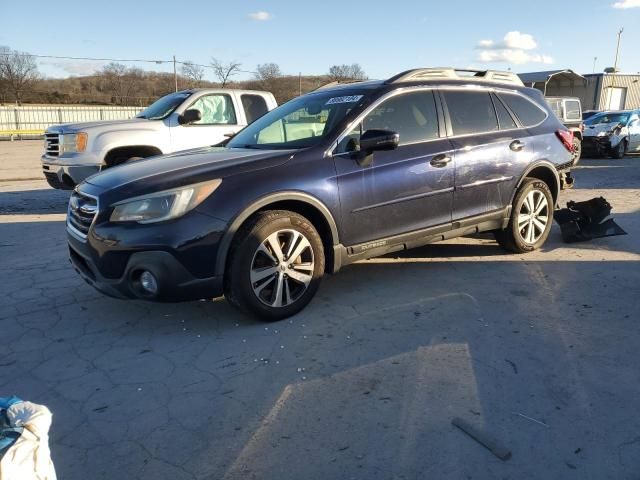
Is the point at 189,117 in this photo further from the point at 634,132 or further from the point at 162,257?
the point at 634,132

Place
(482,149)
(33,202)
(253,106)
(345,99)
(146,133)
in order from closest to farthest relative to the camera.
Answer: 1. (345,99)
2. (482,149)
3. (146,133)
4. (33,202)
5. (253,106)

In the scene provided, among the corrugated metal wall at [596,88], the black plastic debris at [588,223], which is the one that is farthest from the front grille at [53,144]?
the corrugated metal wall at [596,88]

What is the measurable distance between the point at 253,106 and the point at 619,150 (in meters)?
13.3

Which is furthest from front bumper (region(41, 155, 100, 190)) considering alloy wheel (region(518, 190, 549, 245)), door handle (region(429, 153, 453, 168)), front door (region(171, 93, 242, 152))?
alloy wheel (region(518, 190, 549, 245))

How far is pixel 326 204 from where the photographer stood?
13.2ft

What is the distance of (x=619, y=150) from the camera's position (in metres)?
17.1

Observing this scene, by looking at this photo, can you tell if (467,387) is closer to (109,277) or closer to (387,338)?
(387,338)

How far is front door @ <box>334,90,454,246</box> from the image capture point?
4188mm

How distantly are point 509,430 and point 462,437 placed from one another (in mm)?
249

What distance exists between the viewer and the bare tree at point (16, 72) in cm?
5025

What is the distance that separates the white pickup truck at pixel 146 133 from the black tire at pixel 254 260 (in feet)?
12.4

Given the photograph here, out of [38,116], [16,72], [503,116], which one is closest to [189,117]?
[503,116]

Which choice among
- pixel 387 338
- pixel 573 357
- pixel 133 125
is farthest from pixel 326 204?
pixel 133 125

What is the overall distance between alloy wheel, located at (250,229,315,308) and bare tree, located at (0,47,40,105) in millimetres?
52969
